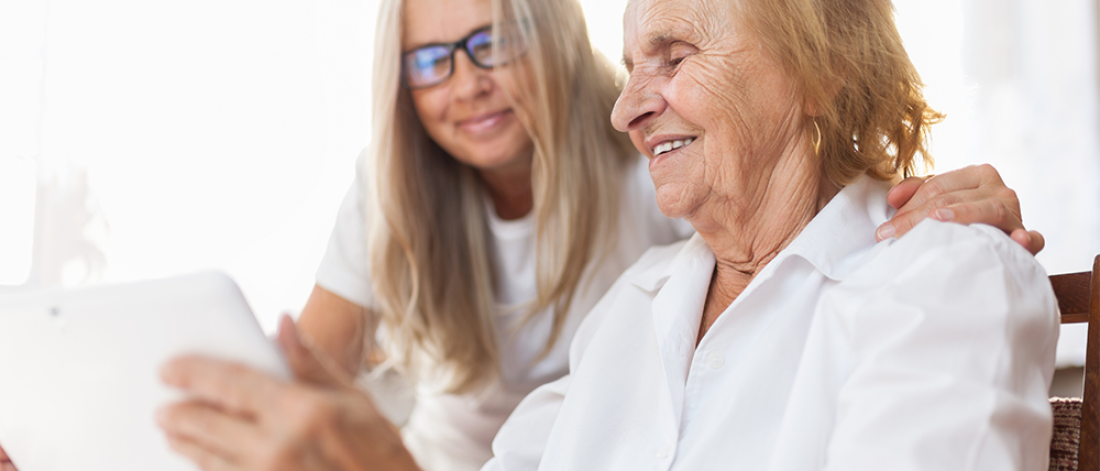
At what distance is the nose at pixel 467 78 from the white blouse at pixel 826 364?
507 millimetres

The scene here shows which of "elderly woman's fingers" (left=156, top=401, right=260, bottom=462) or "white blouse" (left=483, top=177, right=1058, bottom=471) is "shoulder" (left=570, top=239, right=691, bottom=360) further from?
"elderly woman's fingers" (left=156, top=401, right=260, bottom=462)

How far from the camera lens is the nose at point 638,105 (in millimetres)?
1081

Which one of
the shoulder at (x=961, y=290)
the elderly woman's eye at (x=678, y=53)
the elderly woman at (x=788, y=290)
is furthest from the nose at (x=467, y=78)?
the shoulder at (x=961, y=290)

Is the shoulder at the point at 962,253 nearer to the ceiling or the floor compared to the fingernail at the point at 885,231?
nearer to the ceiling

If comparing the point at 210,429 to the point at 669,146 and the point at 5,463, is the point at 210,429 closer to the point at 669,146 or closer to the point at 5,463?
the point at 5,463

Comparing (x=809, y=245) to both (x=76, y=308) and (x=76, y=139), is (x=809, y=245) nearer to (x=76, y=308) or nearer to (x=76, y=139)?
(x=76, y=308)

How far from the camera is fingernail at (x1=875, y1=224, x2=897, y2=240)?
90cm

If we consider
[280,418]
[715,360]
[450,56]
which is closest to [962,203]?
[715,360]

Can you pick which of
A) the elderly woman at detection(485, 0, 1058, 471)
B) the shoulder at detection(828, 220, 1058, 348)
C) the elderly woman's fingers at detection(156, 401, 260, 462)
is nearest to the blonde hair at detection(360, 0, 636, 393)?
the elderly woman at detection(485, 0, 1058, 471)

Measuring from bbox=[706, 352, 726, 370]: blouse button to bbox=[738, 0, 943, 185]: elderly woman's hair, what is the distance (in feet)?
1.00

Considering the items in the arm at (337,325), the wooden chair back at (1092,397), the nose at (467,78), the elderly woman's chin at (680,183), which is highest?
the nose at (467,78)

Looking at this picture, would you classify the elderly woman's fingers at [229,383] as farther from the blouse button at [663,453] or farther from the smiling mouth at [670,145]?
the smiling mouth at [670,145]

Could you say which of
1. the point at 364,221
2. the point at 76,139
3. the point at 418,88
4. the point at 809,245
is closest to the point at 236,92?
the point at 76,139

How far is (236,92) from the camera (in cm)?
255
